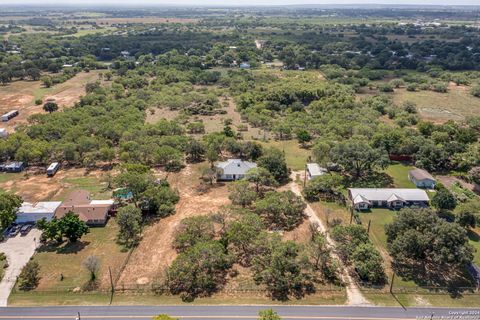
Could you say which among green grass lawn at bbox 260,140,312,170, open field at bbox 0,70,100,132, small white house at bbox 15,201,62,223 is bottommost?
green grass lawn at bbox 260,140,312,170

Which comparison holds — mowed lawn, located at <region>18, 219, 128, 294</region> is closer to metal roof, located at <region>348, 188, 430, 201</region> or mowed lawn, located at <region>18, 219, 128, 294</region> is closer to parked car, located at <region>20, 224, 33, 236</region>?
parked car, located at <region>20, 224, 33, 236</region>

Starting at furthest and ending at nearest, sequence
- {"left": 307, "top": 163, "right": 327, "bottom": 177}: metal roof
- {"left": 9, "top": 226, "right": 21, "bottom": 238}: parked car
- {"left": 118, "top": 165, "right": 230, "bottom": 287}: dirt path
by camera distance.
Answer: {"left": 307, "top": 163, "right": 327, "bottom": 177}: metal roof
{"left": 9, "top": 226, "right": 21, "bottom": 238}: parked car
{"left": 118, "top": 165, "right": 230, "bottom": 287}: dirt path

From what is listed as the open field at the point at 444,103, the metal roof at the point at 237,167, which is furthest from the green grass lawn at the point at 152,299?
the open field at the point at 444,103

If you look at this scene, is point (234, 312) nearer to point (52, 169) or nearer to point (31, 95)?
point (52, 169)

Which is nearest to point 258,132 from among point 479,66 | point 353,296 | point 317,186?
point 317,186

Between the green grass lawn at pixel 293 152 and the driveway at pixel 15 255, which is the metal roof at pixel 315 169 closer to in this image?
the green grass lawn at pixel 293 152

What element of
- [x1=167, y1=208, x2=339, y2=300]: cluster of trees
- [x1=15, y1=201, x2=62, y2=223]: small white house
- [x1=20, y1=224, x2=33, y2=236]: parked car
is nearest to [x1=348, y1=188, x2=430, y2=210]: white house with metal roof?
[x1=167, y1=208, x2=339, y2=300]: cluster of trees

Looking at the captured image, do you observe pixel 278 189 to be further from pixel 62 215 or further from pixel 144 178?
pixel 62 215
